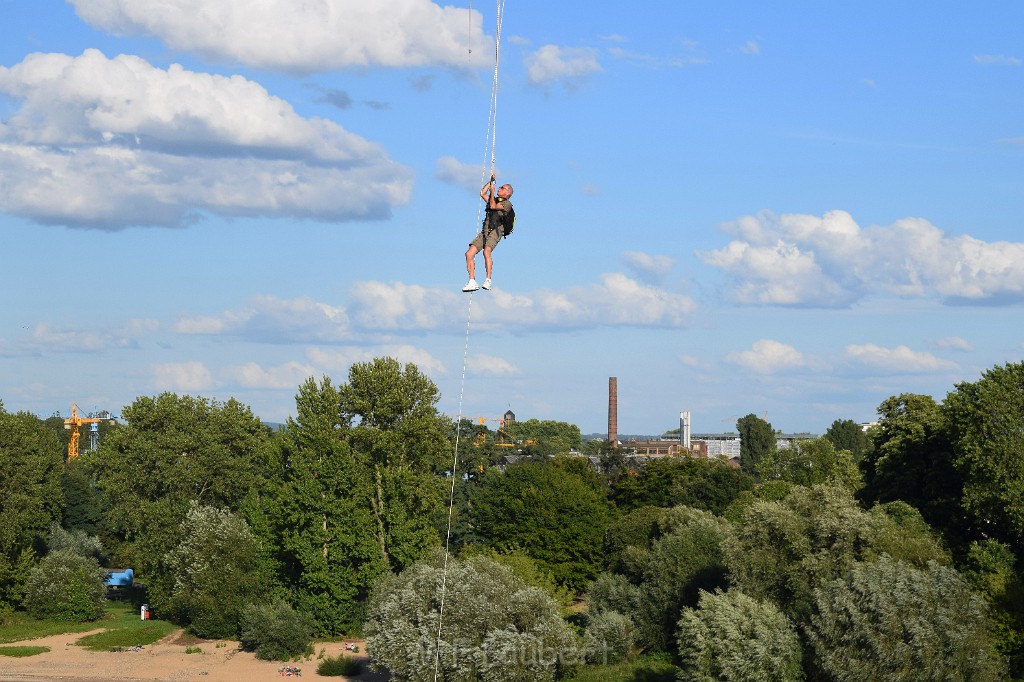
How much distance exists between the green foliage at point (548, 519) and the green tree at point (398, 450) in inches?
194

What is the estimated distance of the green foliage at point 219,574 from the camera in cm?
7394

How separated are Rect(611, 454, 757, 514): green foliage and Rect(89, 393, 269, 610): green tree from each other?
28.5 metres

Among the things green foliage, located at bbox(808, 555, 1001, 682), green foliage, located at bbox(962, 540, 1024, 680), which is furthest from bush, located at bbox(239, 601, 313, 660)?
green foliage, located at bbox(962, 540, 1024, 680)

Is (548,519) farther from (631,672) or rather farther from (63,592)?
(63,592)

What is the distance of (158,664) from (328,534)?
38.4 feet

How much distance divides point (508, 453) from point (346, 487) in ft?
209

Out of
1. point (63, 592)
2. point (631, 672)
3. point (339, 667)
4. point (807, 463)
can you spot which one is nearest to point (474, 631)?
point (631, 672)

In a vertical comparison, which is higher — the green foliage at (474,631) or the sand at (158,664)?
the green foliage at (474,631)

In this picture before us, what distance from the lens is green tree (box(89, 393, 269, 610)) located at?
8156 centimetres

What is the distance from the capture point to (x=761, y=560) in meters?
52.4

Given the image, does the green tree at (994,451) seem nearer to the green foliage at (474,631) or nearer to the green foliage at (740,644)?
the green foliage at (740,644)

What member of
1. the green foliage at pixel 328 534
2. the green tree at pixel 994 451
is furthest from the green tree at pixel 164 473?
the green tree at pixel 994 451

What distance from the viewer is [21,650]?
7125 centimetres

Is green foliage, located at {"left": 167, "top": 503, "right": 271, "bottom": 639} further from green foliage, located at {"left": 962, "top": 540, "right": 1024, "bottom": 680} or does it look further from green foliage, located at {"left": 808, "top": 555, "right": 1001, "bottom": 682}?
green foliage, located at {"left": 962, "top": 540, "right": 1024, "bottom": 680}
